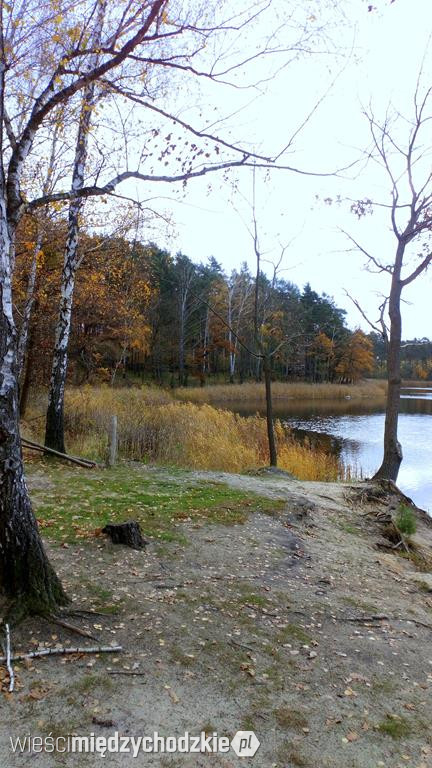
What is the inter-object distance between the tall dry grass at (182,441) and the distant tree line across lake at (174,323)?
2683 mm

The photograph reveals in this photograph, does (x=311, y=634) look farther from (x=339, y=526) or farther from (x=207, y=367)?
(x=207, y=367)

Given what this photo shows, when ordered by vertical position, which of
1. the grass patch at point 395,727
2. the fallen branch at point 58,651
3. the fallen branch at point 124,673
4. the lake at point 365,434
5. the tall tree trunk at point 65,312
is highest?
the tall tree trunk at point 65,312

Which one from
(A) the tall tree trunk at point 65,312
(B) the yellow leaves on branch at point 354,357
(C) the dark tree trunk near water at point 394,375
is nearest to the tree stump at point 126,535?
(A) the tall tree trunk at point 65,312

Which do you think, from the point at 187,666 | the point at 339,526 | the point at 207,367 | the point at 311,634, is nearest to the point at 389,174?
the point at 339,526

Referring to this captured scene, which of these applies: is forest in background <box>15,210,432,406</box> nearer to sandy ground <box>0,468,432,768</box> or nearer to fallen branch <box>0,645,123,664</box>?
sandy ground <box>0,468,432,768</box>

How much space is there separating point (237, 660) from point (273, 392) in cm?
3768

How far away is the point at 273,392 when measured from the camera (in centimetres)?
4072

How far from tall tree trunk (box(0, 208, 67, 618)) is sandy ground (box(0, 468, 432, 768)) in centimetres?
22

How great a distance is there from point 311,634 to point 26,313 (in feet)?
32.3

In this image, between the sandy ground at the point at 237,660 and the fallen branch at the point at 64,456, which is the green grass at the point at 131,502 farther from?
the sandy ground at the point at 237,660

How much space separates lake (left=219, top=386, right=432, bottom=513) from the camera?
14159 millimetres

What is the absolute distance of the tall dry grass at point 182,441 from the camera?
479 inches

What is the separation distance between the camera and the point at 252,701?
2947 millimetres

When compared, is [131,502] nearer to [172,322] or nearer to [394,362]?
[394,362]
